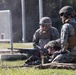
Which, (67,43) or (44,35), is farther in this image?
(44,35)

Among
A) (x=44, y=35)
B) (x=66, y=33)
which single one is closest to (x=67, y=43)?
(x=66, y=33)

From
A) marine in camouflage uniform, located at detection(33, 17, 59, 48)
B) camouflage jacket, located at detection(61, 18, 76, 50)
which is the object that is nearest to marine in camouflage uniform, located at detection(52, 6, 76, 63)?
camouflage jacket, located at detection(61, 18, 76, 50)

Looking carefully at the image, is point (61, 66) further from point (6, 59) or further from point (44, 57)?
point (6, 59)

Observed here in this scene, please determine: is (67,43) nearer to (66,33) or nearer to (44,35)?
(66,33)

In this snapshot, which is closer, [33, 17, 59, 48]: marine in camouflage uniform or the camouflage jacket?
the camouflage jacket

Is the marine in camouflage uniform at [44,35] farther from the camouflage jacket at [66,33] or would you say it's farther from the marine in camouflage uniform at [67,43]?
the camouflage jacket at [66,33]

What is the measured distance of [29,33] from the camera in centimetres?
3678

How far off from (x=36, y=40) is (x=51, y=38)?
459mm

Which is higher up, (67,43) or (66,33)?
(66,33)

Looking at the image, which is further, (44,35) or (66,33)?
(44,35)

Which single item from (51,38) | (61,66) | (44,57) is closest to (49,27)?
(51,38)

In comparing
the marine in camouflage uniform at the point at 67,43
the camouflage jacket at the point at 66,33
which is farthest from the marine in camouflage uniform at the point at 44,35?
the camouflage jacket at the point at 66,33

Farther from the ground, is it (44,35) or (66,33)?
(66,33)

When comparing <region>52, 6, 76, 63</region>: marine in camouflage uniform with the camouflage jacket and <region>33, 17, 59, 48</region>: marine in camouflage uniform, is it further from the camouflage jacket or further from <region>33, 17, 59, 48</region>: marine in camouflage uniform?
<region>33, 17, 59, 48</region>: marine in camouflage uniform
